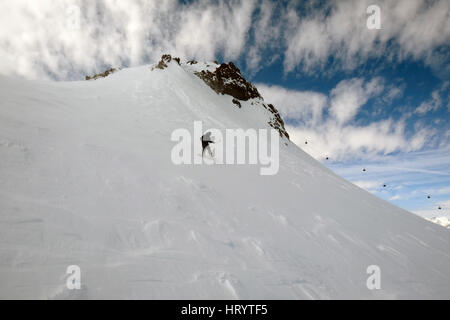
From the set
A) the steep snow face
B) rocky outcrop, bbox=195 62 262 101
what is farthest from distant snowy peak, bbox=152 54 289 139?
the steep snow face

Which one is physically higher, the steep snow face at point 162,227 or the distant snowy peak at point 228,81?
the distant snowy peak at point 228,81

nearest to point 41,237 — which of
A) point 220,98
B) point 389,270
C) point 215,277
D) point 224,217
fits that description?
point 215,277

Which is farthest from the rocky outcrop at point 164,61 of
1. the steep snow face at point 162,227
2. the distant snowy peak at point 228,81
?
the steep snow face at point 162,227

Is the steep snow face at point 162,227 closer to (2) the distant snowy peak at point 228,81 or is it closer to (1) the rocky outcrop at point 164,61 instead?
(1) the rocky outcrop at point 164,61

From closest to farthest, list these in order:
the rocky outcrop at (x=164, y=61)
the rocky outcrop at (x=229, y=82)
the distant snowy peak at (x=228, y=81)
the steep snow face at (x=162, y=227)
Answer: the steep snow face at (x=162, y=227)
the rocky outcrop at (x=164, y=61)
the distant snowy peak at (x=228, y=81)
the rocky outcrop at (x=229, y=82)

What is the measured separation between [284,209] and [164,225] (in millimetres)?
3664

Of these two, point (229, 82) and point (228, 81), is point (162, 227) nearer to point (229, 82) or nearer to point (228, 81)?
point (229, 82)

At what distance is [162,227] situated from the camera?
376 cm

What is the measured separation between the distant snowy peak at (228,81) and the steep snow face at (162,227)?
17718 mm

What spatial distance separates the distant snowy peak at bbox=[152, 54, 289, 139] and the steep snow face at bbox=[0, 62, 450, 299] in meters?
17.7

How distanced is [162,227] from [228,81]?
25.9m

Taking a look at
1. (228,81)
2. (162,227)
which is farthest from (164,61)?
(162,227)

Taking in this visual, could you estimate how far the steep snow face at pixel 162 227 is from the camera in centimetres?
270

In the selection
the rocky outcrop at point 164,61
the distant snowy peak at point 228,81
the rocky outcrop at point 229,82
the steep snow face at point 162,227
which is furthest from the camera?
the rocky outcrop at point 229,82
